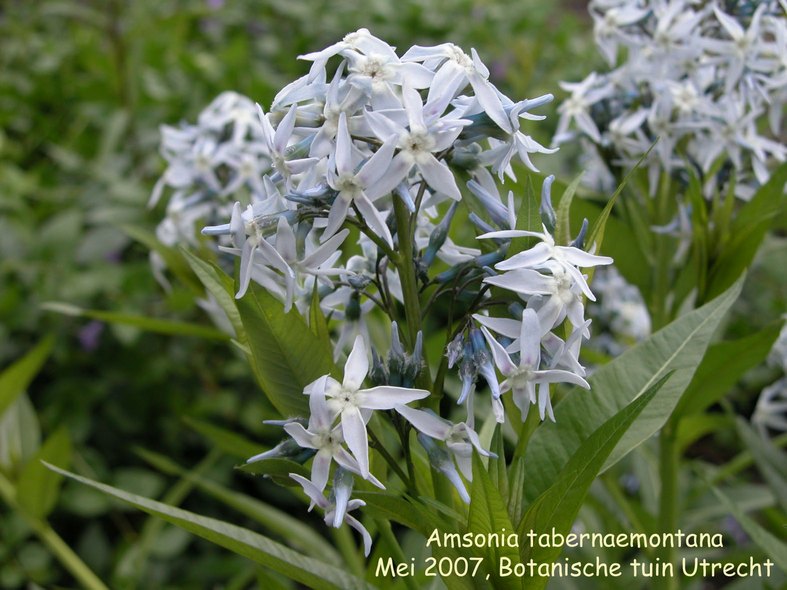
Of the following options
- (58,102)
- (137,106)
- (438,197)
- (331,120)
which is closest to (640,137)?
(438,197)

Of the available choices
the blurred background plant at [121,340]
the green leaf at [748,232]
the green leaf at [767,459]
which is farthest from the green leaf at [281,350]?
the green leaf at [767,459]

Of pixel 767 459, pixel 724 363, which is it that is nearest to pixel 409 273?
pixel 724 363

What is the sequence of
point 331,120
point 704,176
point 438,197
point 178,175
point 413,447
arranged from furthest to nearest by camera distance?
1. point 178,175
2. point 704,176
3. point 413,447
4. point 438,197
5. point 331,120

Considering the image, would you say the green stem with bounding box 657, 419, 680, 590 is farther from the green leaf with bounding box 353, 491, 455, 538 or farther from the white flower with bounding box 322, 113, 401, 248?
the white flower with bounding box 322, 113, 401, 248

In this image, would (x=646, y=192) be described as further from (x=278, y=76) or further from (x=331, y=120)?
(x=278, y=76)

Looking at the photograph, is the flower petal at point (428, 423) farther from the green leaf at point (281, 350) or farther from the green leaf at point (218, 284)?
the green leaf at point (218, 284)

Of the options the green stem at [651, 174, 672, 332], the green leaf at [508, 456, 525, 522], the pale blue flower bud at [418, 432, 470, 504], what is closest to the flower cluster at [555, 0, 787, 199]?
the green stem at [651, 174, 672, 332]
